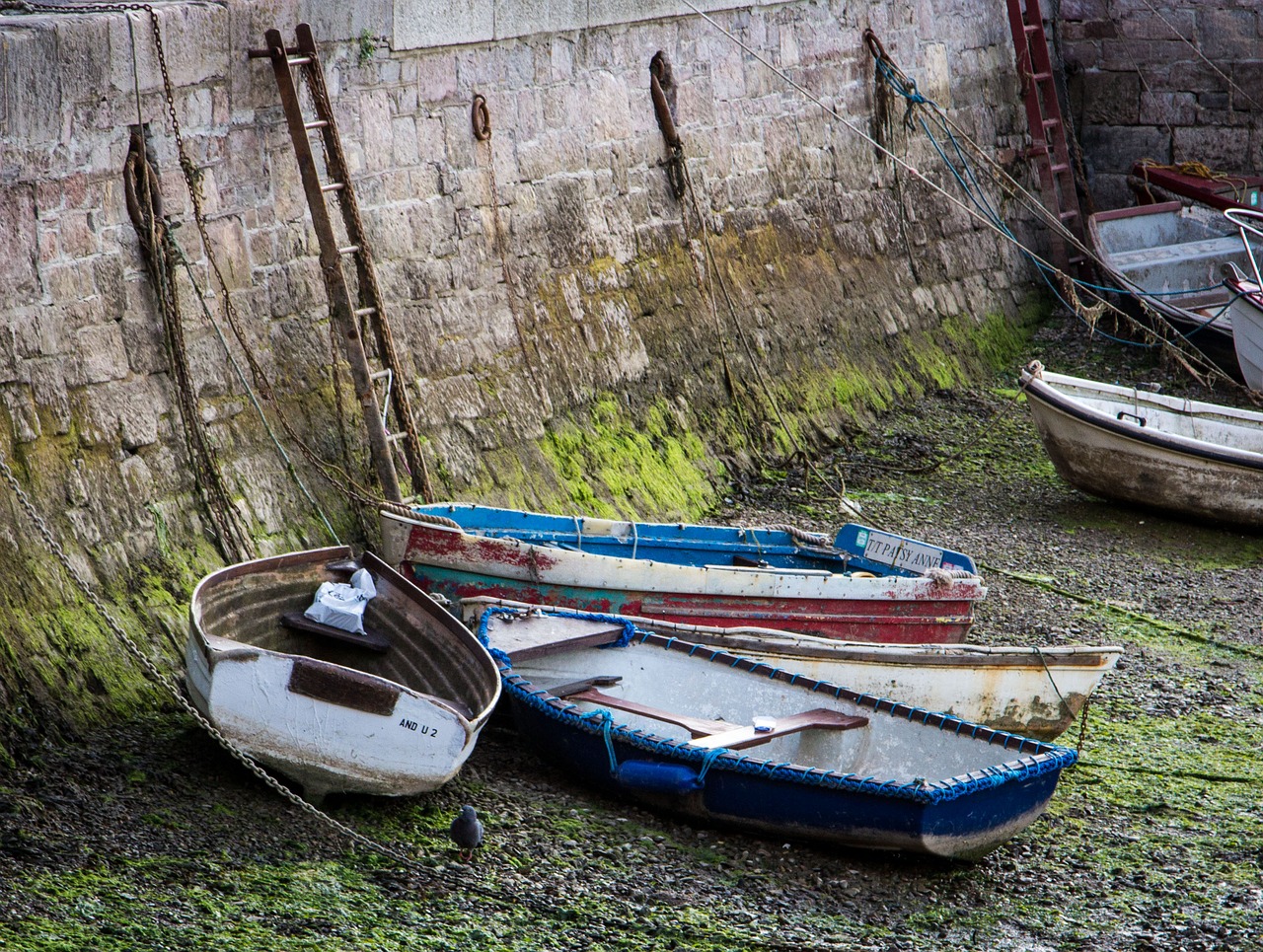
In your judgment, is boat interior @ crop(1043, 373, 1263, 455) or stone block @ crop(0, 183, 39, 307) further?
boat interior @ crop(1043, 373, 1263, 455)

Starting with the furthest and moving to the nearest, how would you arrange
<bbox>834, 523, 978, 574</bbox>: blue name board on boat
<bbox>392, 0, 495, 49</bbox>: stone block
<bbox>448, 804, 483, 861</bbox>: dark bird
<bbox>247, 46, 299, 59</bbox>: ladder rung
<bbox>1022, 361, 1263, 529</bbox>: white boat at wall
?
<bbox>1022, 361, 1263, 529</bbox>: white boat at wall < <bbox>392, 0, 495, 49</bbox>: stone block < <bbox>834, 523, 978, 574</bbox>: blue name board on boat < <bbox>247, 46, 299, 59</bbox>: ladder rung < <bbox>448, 804, 483, 861</bbox>: dark bird

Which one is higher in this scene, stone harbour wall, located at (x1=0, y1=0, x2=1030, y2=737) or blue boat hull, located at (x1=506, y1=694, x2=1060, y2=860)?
stone harbour wall, located at (x1=0, y1=0, x2=1030, y2=737)

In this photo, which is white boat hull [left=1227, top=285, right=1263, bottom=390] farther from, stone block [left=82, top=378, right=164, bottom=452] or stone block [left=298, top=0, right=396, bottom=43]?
stone block [left=82, top=378, right=164, bottom=452]

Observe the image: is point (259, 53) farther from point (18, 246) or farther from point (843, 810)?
point (843, 810)

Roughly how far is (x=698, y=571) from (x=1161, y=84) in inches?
397

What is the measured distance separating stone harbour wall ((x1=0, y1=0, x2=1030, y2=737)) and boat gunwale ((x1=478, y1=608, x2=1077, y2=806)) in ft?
5.52

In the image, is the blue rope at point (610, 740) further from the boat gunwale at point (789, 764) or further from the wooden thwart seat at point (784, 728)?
the wooden thwart seat at point (784, 728)

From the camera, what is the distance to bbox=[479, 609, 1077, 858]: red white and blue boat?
19.1ft

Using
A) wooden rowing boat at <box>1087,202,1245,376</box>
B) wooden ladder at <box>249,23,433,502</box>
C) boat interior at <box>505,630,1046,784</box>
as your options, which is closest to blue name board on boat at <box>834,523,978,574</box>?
boat interior at <box>505,630,1046,784</box>

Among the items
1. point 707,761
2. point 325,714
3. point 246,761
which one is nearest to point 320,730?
point 325,714

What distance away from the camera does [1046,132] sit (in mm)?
14594

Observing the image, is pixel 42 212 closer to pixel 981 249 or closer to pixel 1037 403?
pixel 1037 403

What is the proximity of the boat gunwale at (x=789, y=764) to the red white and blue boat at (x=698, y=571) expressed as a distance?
31 centimetres

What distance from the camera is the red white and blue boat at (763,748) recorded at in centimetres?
582
